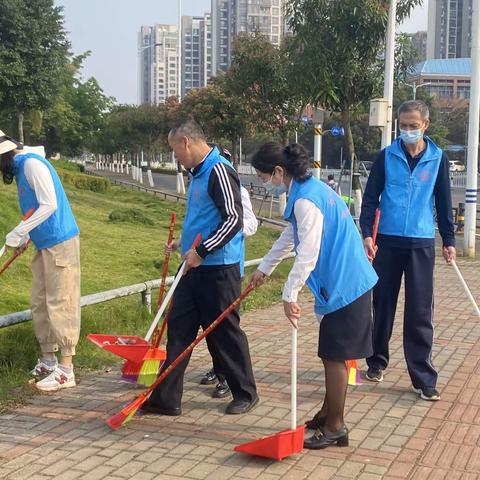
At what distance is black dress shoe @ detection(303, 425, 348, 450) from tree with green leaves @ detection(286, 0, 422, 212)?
Answer: 993 centimetres

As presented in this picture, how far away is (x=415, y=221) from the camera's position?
4.74 metres

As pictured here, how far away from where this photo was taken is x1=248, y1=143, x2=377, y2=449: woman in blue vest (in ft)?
12.3

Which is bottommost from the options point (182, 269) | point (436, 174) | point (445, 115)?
point (182, 269)

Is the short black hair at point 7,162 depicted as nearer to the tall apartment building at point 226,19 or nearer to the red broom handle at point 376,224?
the red broom handle at point 376,224

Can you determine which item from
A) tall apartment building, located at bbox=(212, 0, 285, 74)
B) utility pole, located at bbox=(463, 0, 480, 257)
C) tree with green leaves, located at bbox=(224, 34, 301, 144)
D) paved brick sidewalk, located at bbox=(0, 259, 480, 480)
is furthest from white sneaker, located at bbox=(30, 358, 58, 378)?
tall apartment building, located at bbox=(212, 0, 285, 74)

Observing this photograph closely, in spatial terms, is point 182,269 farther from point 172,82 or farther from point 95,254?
point 172,82

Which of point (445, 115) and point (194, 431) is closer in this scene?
point (194, 431)

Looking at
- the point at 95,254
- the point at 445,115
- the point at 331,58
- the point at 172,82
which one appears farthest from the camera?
the point at 172,82

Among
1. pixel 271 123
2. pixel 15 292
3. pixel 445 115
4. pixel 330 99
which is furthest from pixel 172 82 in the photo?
pixel 15 292

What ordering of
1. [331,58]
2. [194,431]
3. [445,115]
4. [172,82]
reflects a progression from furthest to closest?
[172,82]
[445,115]
[331,58]
[194,431]

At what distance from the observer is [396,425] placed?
14.1 feet

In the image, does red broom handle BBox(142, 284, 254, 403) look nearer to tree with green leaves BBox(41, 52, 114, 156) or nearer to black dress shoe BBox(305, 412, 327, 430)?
black dress shoe BBox(305, 412, 327, 430)

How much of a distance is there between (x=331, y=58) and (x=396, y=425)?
9.79 meters

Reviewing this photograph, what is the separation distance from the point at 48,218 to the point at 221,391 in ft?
5.41
